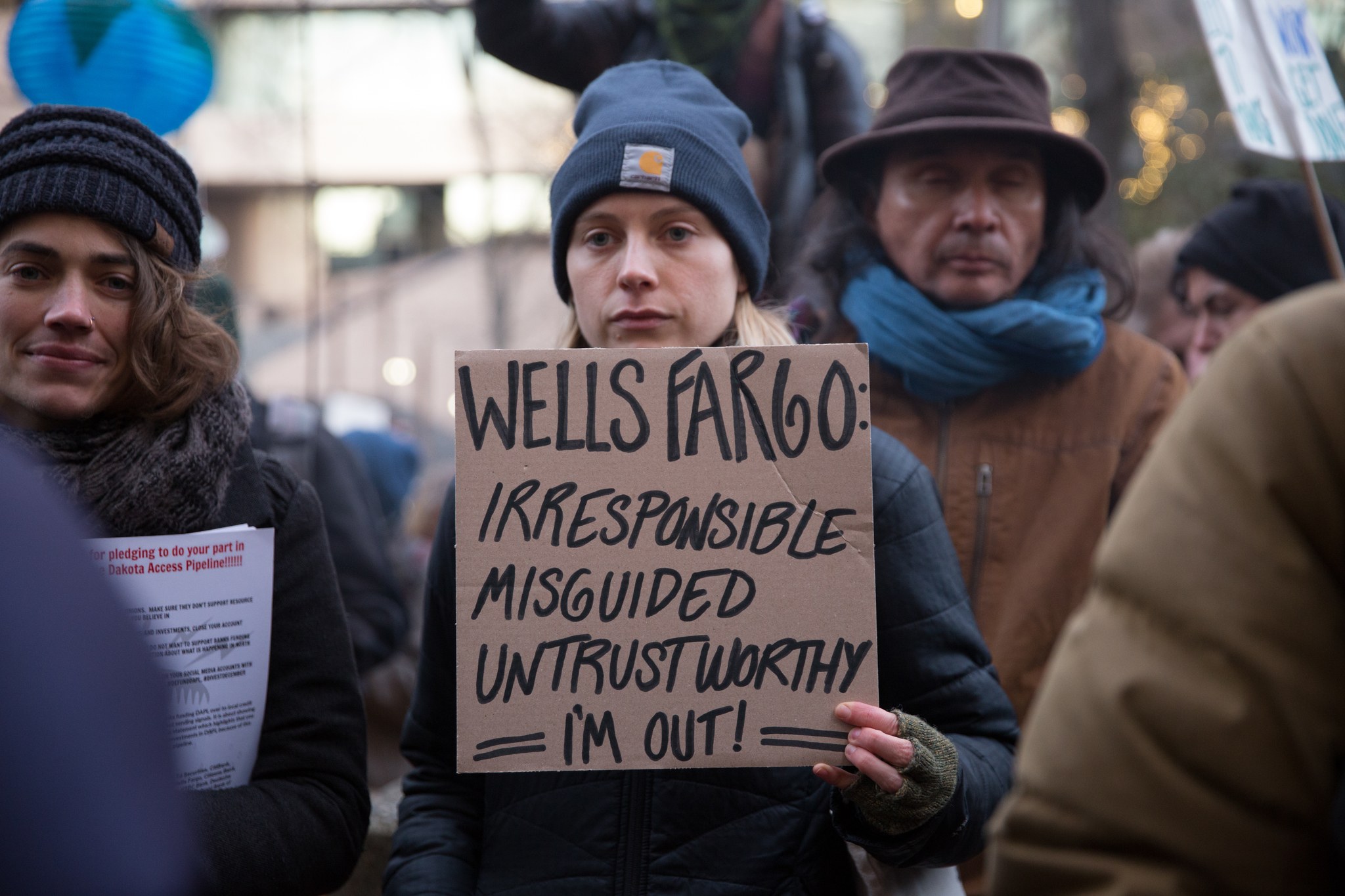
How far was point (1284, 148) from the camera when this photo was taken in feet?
9.42

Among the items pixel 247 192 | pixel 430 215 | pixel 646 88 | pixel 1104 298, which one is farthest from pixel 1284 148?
pixel 247 192

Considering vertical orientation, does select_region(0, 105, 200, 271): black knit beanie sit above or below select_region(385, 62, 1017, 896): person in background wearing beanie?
above

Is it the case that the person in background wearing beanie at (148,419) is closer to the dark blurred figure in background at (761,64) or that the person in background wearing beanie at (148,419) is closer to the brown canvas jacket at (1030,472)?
the brown canvas jacket at (1030,472)

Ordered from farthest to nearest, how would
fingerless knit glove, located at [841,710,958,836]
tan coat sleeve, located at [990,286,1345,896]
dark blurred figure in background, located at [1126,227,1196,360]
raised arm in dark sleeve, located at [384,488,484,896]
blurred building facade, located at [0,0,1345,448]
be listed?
blurred building facade, located at [0,0,1345,448]
dark blurred figure in background, located at [1126,227,1196,360]
raised arm in dark sleeve, located at [384,488,484,896]
fingerless knit glove, located at [841,710,958,836]
tan coat sleeve, located at [990,286,1345,896]

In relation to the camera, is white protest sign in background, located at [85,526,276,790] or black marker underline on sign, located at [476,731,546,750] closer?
black marker underline on sign, located at [476,731,546,750]

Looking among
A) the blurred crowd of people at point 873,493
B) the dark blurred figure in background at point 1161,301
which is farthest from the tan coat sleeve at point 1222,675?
the dark blurred figure in background at point 1161,301

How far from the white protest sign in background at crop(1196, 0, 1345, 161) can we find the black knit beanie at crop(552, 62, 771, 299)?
4.17ft

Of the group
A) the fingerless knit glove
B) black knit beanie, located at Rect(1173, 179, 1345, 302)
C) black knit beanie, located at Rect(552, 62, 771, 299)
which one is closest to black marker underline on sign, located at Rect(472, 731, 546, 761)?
the fingerless knit glove

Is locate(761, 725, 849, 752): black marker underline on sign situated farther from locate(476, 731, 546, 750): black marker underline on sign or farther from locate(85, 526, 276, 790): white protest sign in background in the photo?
locate(85, 526, 276, 790): white protest sign in background

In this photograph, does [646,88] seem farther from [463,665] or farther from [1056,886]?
[1056,886]

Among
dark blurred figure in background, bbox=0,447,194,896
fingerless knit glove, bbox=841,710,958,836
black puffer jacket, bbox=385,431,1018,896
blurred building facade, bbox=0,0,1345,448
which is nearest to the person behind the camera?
dark blurred figure in background, bbox=0,447,194,896

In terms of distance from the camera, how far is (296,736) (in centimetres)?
194

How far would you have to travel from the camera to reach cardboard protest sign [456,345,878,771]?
5.51 feet

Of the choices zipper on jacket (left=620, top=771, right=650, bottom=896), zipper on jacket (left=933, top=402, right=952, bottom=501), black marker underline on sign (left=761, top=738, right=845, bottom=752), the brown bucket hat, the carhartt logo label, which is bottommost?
zipper on jacket (left=620, top=771, right=650, bottom=896)
